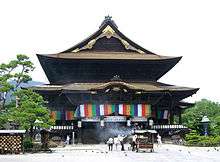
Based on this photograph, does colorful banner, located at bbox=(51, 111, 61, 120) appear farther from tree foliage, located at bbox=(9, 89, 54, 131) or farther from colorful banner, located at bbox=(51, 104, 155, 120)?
tree foliage, located at bbox=(9, 89, 54, 131)

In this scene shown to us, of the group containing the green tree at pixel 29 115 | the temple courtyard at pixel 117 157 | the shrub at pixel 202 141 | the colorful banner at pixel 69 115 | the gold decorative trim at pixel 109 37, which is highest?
the gold decorative trim at pixel 109 37

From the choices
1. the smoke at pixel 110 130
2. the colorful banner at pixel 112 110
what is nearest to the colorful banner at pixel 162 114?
the colorful banner at pixel 112 110

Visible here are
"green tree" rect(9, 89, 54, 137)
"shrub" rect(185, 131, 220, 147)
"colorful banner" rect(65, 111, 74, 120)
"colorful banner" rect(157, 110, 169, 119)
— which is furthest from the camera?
"colorful banner" rect(157, 110, 169, 119)

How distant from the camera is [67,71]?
5450 centimetres

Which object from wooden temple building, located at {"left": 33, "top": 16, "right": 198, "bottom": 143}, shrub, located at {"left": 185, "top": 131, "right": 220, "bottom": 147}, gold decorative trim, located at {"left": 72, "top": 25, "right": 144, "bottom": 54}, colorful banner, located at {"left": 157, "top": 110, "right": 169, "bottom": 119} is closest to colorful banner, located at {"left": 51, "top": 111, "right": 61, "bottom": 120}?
wooden temple building, located at {"left": 33, "top": 16, "right": 198, "bottom": 143}

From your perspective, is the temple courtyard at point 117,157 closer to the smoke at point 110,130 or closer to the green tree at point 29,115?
the green tree at point 29,115

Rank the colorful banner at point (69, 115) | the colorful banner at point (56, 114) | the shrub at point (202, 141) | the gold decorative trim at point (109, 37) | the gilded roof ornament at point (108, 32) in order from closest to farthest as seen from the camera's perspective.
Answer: the shrub at point (202, 141), the colorful banner at point (56, 114), the colorful banner at point (69, 115), the gold decorative trim at point (109, 37), the gilded roof ornament at point (108, 32)

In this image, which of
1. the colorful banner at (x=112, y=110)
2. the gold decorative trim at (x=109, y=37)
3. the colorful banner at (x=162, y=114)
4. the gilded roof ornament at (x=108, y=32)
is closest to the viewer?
the colorful banner at (x=112, y=110)

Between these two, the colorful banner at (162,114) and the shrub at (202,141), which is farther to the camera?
the colorful banner at (162,114)

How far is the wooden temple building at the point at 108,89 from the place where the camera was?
158 ft

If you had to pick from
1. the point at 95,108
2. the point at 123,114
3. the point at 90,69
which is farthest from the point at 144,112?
the point at 90,69

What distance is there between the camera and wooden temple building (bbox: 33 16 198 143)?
158 ft

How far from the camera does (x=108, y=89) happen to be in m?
48.2

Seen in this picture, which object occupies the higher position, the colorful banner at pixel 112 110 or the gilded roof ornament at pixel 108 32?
the gilded roof ornament at pixel 108 32
